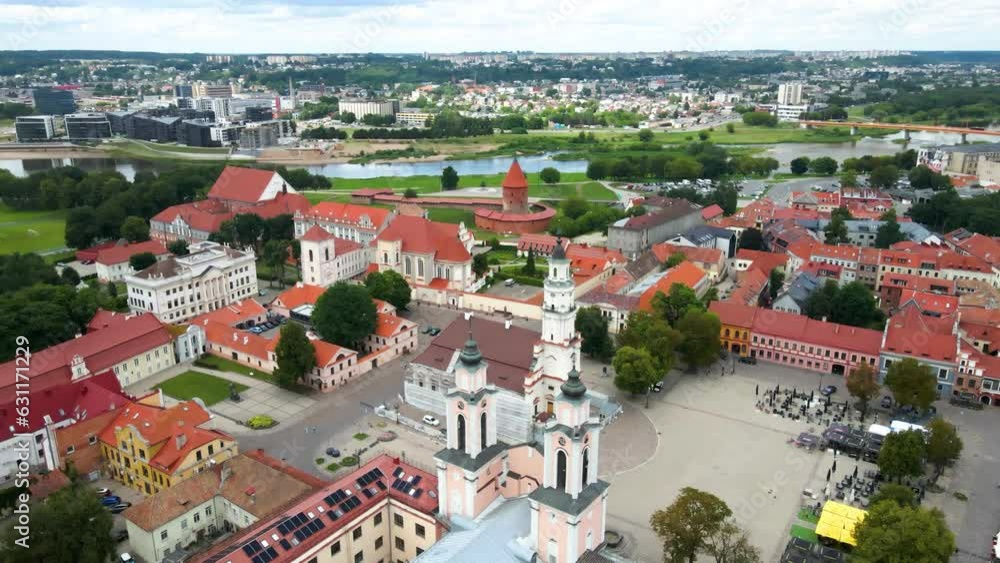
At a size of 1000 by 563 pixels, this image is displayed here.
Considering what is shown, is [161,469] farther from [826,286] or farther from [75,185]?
[75,185]

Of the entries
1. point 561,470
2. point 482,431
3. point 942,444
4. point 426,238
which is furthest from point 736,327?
point 561,470

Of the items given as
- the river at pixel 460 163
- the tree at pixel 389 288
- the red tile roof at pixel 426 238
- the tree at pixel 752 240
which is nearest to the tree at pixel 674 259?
the tree at pixel 752 240

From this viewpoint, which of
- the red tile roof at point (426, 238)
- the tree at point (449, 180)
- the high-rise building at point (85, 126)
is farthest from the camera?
the high-rise building at point (85, 126)

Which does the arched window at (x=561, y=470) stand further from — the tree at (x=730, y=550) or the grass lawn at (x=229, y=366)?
the grass lawn at (x=229, y=366)

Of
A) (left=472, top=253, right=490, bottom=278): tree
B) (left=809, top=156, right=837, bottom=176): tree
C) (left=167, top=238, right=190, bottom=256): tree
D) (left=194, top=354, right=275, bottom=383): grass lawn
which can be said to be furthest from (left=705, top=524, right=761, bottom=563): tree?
(left=809, top=156, right=837, bottom=176): tree

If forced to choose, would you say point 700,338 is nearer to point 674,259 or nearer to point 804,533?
point 804,533

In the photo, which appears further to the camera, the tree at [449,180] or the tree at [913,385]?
the tree at [449,180]

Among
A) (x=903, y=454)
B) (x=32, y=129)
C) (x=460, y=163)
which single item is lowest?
(x=460, y=163)
